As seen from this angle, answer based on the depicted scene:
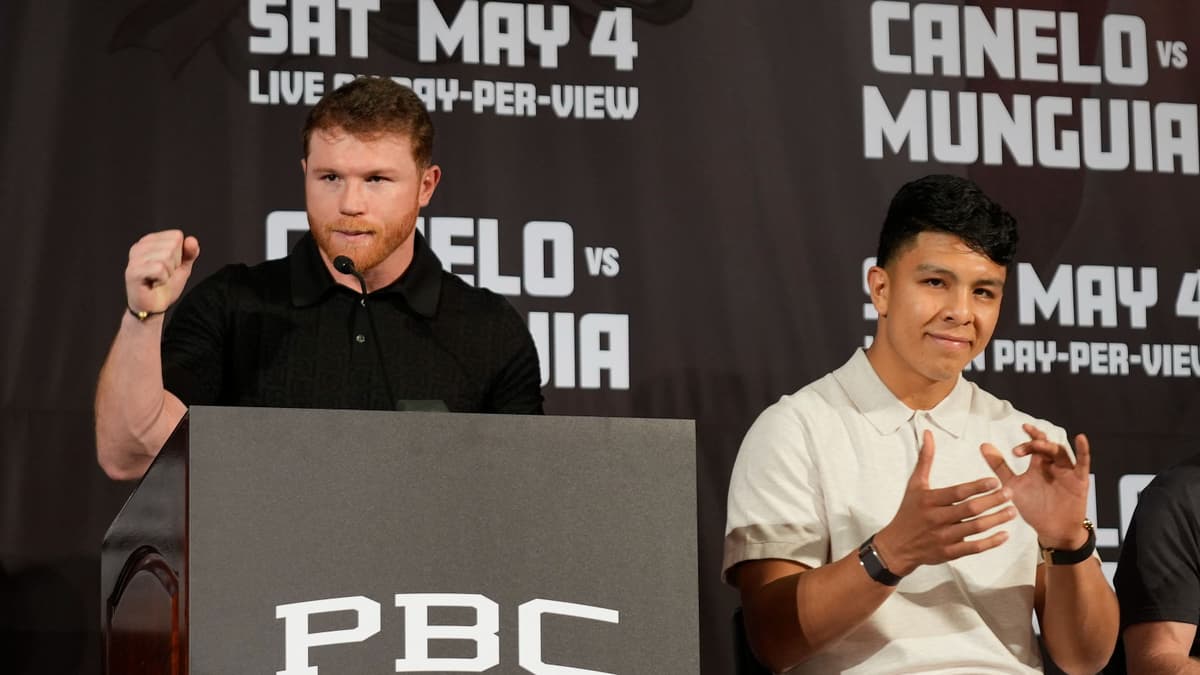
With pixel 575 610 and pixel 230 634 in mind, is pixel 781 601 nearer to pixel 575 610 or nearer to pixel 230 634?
pixel 575 610

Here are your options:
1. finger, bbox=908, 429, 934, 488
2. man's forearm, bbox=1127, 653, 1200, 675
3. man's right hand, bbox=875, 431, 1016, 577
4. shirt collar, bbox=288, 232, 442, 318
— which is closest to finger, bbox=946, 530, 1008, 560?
man's right hand, bbox=875, 431, 1016, 577

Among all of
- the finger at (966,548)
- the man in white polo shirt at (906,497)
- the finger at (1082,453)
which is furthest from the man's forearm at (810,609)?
the finger at (1082,453)

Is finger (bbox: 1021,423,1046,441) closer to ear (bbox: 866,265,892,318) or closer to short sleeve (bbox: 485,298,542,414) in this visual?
ear (bbox: 866,265,892,318)

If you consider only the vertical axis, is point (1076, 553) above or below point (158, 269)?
below

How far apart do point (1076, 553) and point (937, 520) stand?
0.43m

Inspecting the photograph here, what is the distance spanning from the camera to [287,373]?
277 cm

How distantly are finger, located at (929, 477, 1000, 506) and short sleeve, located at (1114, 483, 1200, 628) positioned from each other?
865 millimetres

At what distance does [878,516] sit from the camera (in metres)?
2.72

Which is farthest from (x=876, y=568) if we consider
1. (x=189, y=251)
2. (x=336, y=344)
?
(x=189, y=251)

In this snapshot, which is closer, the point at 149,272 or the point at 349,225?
the point at 149,272

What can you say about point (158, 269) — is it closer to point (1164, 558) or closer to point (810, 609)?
point (810, 609)

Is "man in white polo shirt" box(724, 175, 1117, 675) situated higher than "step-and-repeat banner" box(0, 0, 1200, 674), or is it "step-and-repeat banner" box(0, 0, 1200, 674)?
"step-and-repeat banner" box(0, 0, 1200, 674)

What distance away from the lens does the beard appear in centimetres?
282

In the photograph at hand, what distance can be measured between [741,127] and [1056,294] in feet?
2.96
